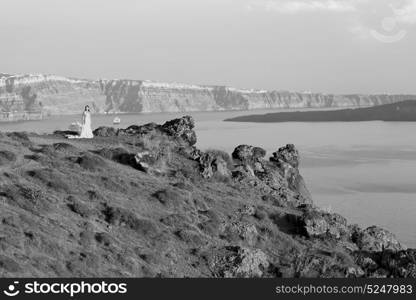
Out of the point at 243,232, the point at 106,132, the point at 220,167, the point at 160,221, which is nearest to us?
the point at 160,221

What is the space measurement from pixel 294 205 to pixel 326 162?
6230cm

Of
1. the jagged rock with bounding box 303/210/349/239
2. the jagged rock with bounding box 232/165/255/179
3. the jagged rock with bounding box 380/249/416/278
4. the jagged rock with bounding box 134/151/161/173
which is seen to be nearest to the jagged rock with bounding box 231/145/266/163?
the jagged rock with bounding box 232/165/255/179

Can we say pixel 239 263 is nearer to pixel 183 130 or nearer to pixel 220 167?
pixel 220 167

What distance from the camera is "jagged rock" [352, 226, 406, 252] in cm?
3145

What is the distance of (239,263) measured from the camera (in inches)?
981

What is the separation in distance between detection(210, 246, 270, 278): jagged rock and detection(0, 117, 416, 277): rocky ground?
0.04 meters

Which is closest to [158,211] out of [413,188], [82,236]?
[82,236]

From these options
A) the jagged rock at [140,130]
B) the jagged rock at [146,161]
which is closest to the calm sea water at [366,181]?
the jagged rock at [140,130]

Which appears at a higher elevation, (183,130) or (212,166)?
(183,130)

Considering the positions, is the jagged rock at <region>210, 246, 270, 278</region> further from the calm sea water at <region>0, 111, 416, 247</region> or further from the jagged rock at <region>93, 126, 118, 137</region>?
the jagged rock at <region>93, 126, 118, 137</region>

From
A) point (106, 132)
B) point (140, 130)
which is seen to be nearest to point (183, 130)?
point (140, 130)

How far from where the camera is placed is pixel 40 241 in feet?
70.8

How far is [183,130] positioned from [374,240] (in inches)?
611

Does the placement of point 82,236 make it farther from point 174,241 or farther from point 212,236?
point 212,236
